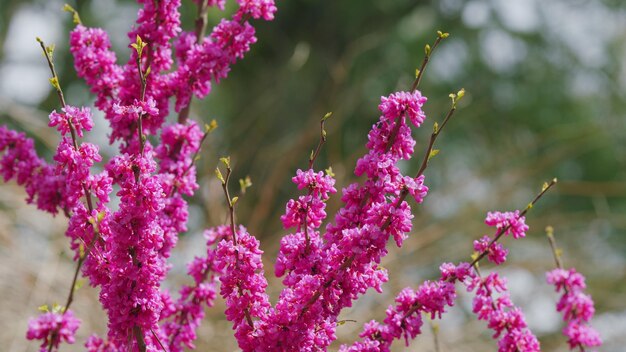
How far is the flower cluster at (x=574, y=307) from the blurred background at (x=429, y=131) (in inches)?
61.4

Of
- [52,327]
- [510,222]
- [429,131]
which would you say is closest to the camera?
[52,327]

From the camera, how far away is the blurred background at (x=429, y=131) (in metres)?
3.66

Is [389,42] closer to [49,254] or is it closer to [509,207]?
[509,207]

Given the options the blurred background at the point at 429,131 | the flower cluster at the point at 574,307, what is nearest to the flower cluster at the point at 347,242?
the flower cluster at the point at 574,307

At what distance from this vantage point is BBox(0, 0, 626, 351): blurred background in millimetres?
3662

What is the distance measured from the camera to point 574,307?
1.68 m

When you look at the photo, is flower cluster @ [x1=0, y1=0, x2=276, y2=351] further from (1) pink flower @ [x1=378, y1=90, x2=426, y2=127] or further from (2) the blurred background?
(2) the blurred background

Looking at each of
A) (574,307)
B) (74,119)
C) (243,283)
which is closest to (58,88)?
(74,119)

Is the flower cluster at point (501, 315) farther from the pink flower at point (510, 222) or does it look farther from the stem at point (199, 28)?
the stem at point (199, 28)

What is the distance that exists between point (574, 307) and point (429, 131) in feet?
10.6

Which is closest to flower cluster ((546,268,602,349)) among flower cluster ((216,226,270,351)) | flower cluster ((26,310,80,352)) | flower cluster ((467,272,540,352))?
flower cluster ((467,272,540,352))

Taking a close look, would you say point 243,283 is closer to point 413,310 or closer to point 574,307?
point 413,310

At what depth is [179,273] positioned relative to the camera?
3.58 m

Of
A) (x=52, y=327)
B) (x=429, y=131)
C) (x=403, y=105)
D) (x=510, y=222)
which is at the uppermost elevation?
(x=429, y=131)
